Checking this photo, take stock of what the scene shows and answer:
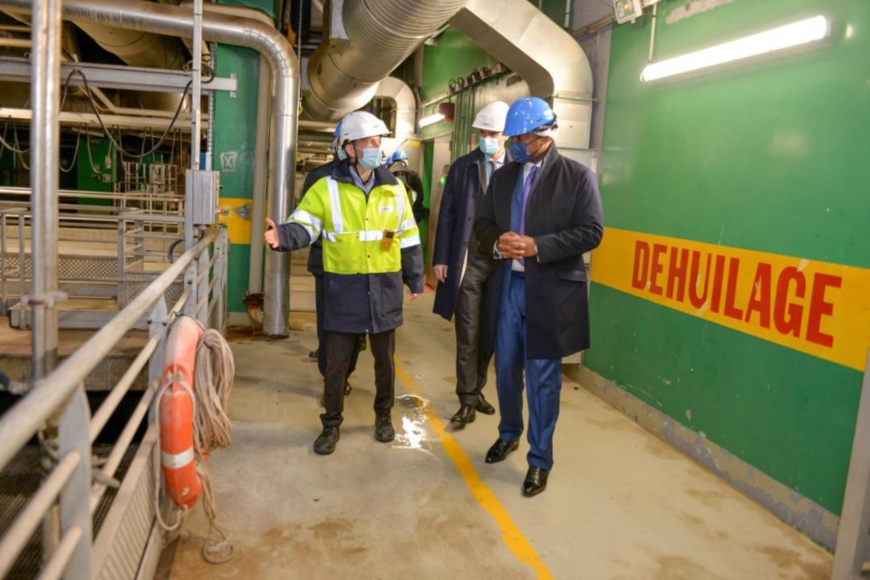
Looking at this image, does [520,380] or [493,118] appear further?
[493,118]

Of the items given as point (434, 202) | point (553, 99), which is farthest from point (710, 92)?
point (434, 202)

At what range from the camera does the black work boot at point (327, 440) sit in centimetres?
388

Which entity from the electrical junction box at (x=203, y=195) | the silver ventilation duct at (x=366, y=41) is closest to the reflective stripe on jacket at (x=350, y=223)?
the electrical junction box at (x=203, y=195)

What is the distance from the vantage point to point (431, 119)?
9.95 meters

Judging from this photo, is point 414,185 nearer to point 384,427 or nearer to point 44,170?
point 384,427

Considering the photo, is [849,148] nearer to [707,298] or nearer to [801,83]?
[801,83]

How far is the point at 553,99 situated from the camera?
17.8 feet

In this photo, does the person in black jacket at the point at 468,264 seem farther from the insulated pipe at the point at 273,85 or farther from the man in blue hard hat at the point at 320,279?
→ the insulated pipe at the point at 273,85

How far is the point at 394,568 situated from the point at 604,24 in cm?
439

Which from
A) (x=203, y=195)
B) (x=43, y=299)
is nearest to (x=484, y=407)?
(x=203, y=195)

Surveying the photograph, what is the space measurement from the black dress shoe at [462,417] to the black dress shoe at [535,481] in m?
0.95

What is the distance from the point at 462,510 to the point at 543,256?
129 cm

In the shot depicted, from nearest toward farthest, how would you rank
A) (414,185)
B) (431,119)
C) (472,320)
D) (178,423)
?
(178,423) → (472,320) → (414,185) → (431,119)

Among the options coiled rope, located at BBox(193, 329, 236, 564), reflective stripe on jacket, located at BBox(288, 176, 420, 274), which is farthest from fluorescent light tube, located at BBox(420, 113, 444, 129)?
coiled rope, located at BBox(193, 329, 236, 564)
